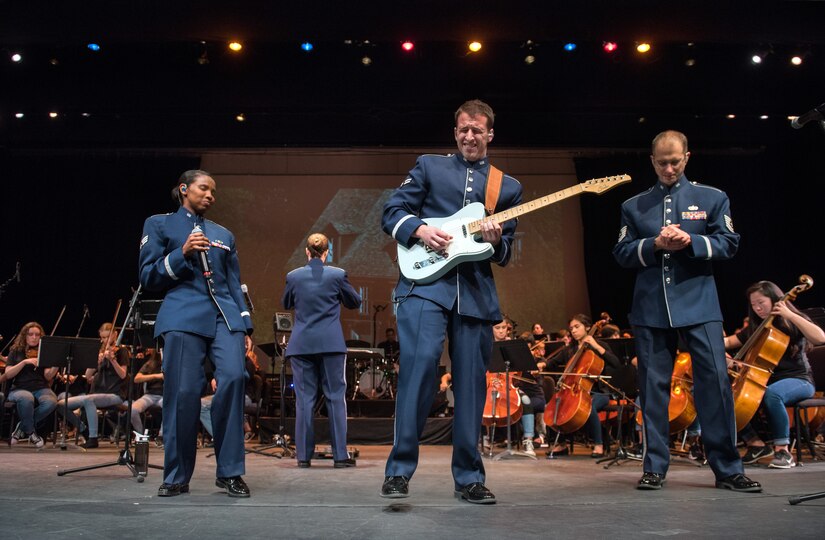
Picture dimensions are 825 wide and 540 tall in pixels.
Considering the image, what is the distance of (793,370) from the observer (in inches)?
237

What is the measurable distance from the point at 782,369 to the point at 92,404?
7317 mm

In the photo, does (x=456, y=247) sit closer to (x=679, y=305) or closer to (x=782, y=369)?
(x=679, y=305)

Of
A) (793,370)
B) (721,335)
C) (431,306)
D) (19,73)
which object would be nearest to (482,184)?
(431,306)

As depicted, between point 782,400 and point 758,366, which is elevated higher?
point 758,366

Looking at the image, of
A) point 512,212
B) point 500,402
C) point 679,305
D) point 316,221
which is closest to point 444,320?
point 512,212

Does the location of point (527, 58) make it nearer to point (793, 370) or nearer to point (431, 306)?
point (793, 370)

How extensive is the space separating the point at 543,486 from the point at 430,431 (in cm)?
584

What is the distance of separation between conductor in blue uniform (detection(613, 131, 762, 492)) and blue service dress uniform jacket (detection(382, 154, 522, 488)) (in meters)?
1.05

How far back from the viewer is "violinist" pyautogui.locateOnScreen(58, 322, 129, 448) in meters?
8.48

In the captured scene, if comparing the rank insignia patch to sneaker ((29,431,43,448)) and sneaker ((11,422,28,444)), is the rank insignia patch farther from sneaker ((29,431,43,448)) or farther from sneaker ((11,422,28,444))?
sneaker ((11,422,28,444))

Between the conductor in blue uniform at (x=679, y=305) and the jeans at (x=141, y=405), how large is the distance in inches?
246

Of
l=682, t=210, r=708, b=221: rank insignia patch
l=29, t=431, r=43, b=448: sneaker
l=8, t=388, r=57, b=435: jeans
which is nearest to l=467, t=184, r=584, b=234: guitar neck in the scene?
l=682, t=210, r=708, b=221: rank insignia patch

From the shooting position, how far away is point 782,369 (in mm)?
6039

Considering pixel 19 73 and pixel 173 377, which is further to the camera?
pixel 19 73
